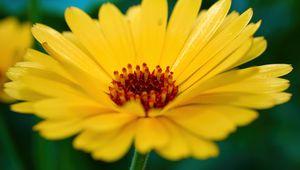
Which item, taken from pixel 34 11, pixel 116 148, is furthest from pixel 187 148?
pixel 34 11

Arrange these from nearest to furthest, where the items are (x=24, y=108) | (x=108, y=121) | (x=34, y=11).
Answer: (x=108, y=121) → (x=24, y=108) → (x=34, y=11)

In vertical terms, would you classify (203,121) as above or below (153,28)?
below

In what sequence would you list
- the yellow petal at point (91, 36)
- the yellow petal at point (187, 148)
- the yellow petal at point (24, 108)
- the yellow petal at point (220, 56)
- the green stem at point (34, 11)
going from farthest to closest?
the green stem at point (34, 11)
the yellow petal at point (91, 36)
the yellow petal at point (220, 56)
the yellow petal at point (24, 108)
the yellow petal at point (187, 148)

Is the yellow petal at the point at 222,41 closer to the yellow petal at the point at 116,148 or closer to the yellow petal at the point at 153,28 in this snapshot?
the yellow petal at the point at 153,28

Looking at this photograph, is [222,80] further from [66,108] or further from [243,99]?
[66,108]

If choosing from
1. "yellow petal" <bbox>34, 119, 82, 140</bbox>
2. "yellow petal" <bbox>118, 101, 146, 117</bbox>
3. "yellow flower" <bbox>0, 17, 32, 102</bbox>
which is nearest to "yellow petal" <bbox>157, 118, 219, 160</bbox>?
"yellow petal" <bbox>118, 101, 146, 117</bbox>

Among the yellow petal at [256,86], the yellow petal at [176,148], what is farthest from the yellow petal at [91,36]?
the yellow petal at [176,148]

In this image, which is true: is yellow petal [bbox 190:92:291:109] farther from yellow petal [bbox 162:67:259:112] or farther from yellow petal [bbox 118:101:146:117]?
yellow petal [bbox 118:101:146:117]
